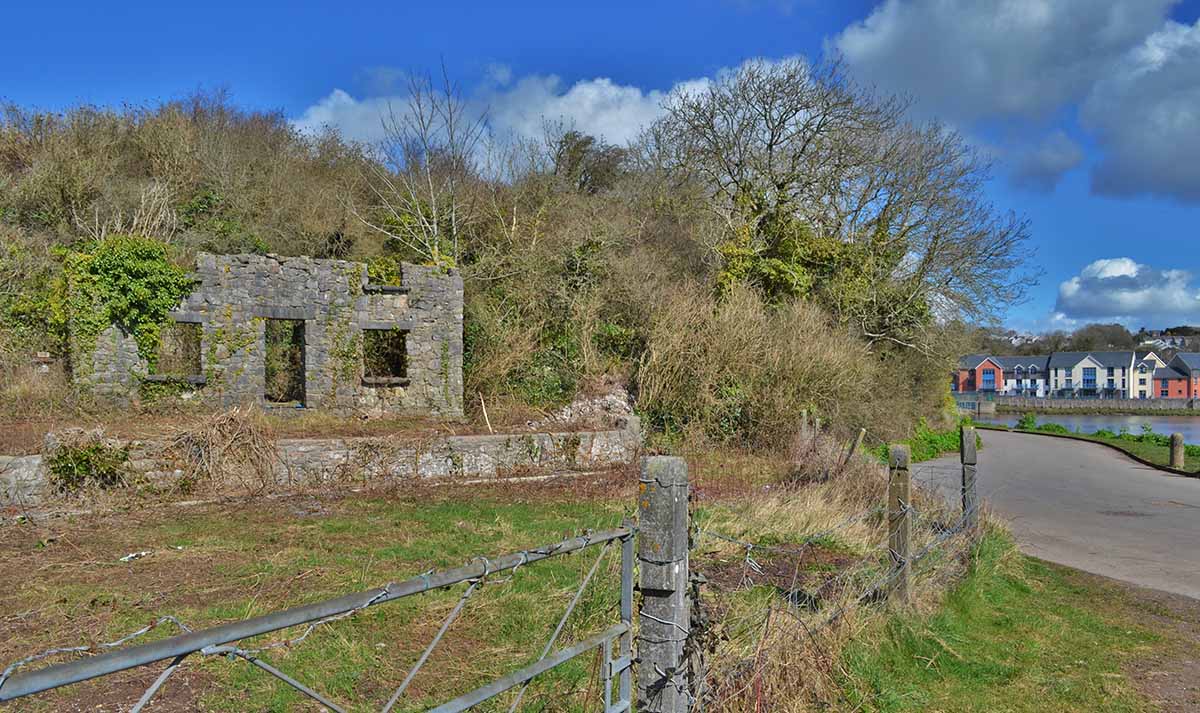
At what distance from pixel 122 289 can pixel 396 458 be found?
700 centimetres

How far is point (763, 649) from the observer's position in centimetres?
457

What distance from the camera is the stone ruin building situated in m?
15.7

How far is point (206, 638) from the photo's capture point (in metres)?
1.85

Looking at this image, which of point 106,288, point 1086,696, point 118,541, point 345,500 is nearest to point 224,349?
point 106,288

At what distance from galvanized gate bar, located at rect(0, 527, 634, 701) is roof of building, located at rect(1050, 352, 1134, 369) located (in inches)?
4263

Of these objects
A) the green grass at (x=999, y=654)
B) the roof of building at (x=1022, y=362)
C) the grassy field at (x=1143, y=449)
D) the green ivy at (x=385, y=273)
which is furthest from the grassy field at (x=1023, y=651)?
the roof of building at (x=1022, y=362)

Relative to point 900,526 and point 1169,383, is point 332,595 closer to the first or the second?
point 900,526

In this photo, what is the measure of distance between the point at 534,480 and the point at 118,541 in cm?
641

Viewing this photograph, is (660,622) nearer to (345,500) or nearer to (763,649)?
(763,649)

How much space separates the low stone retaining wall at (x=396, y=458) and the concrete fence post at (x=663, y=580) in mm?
9788

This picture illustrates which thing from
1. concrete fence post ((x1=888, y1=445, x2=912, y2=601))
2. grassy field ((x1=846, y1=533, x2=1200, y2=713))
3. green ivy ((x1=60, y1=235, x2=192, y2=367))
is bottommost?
grassy field ((x1=846, y1=533, x2=1200, y2=713))

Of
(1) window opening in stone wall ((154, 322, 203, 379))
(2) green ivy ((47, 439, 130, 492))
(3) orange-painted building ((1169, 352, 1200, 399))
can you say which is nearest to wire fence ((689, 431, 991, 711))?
(2) green ivy ((47, 439, 130, 492))

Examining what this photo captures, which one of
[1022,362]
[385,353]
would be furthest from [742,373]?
[1022,362]

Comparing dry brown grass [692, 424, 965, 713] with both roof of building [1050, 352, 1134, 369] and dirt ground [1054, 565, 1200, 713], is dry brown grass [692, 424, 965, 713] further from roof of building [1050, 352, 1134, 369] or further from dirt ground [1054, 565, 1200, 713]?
roof of building [1050, 352, 1134, 369]
